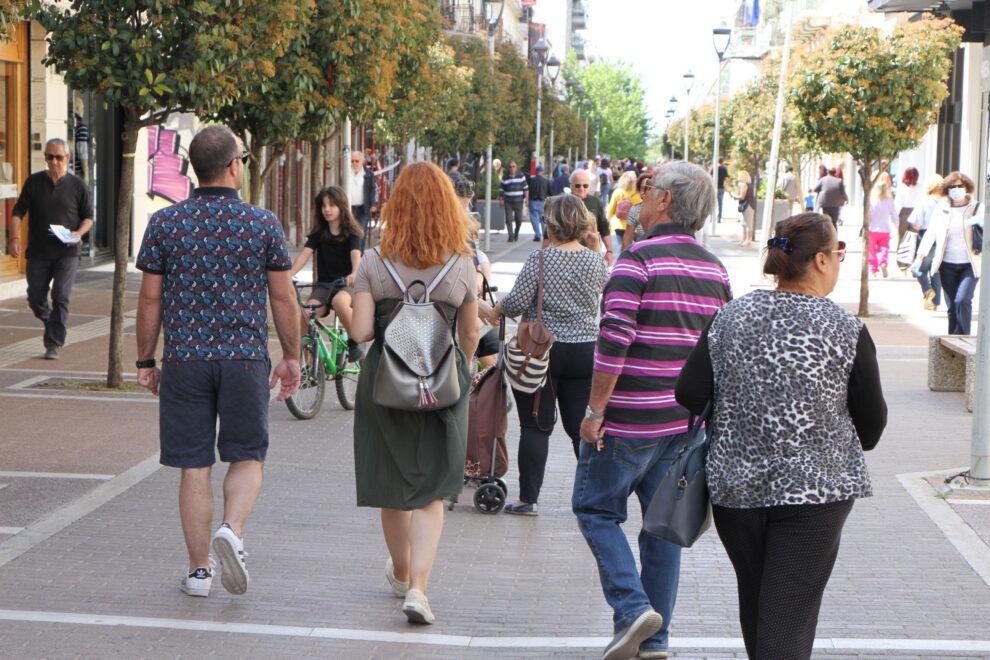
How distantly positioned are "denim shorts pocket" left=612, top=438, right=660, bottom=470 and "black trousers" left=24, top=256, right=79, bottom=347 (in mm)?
8938

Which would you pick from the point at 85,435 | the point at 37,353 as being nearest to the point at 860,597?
the point at 85,435

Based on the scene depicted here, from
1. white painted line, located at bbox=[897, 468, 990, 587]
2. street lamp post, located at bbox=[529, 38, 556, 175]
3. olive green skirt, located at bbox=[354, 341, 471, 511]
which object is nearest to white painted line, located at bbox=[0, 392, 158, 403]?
white painted line, located at bbox=[897, 468, 990, 587]

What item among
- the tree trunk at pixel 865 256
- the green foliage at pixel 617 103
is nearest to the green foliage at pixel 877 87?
the tree trunk at pixel 865 256

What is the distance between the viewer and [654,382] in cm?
492

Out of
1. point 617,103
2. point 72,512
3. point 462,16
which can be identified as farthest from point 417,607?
point 617,103

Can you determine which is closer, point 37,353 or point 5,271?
point 37,353

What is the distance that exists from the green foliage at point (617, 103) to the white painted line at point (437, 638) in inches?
4354

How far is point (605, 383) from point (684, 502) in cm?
81

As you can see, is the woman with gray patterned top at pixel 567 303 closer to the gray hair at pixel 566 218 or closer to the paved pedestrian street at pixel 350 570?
the gray hair at pixel 566 218

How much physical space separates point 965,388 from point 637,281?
7.37 meters

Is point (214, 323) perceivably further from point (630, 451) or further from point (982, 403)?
point (982, 403)

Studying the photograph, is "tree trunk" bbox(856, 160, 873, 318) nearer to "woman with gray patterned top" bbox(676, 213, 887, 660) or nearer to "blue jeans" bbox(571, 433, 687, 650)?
"blue jeans" bbox(571, 433, 687, 650)

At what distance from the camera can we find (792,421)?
386 centimetres

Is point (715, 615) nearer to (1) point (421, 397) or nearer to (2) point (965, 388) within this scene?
(1) point (421, 397)
